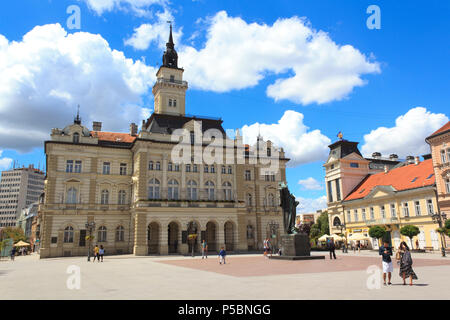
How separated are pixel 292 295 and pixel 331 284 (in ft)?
10.2

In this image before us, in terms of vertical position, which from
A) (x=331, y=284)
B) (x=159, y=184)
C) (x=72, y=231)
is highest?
(x=159, y=184)

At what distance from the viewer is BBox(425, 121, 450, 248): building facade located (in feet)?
127

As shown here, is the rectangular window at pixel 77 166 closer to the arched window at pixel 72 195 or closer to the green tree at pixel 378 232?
the arched window at pixel 72 195

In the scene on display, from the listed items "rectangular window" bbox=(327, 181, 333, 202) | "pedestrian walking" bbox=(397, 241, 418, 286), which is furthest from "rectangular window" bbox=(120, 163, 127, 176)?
"pedestrian walking" bbox=(397, 241, 418, 286)

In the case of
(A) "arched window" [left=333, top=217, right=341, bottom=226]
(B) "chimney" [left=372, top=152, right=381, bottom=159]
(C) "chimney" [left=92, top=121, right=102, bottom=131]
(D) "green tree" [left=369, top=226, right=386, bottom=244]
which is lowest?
(D) "green tree" [left=369, top=226, right=386, bottom=244]

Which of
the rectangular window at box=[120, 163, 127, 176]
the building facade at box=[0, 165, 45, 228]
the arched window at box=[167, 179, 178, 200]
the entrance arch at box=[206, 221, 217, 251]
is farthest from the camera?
the building facade at box=[0, 165, 45, 228]

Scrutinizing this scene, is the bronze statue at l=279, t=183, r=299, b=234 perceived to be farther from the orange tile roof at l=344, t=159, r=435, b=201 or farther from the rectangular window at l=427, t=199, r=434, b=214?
the orange tile roof at l=344, t=159, r=435, b=201

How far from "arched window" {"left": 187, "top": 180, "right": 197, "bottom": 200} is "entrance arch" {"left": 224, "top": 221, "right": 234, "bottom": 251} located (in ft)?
21.1

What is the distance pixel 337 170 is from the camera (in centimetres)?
6100

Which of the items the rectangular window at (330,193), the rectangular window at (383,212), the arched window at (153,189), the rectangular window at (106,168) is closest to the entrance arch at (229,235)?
the arched window at (153,189)

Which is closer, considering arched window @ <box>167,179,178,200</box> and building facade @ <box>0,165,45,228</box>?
arched window @ <box>167,179,178,200</box>
